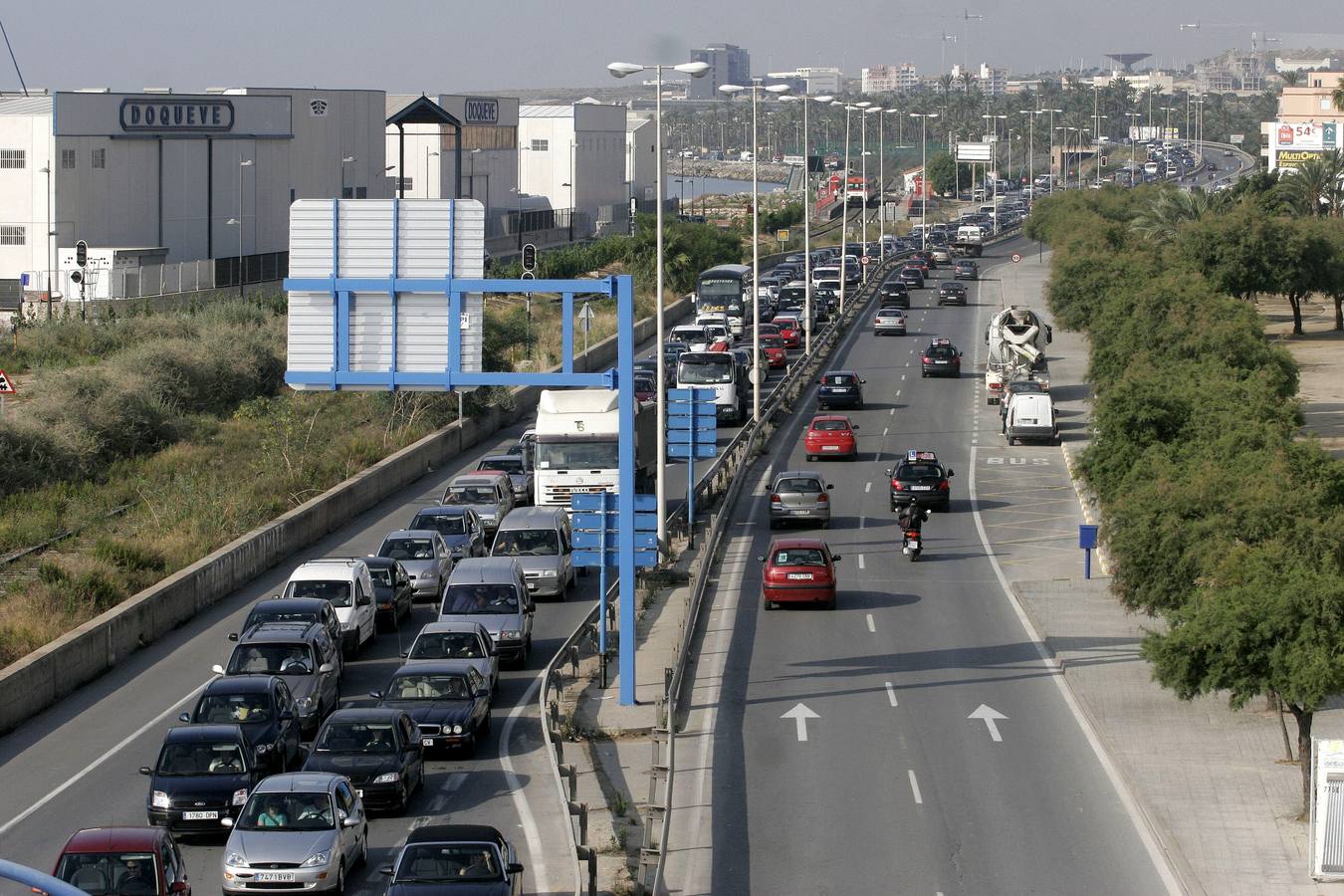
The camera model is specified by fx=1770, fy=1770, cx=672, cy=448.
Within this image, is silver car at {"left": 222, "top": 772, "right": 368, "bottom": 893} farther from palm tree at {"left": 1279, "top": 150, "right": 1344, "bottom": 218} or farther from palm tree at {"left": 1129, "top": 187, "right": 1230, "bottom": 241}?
palm tree at {"left": 1279, "top": 150, "right": 1344, "bottom": 218}

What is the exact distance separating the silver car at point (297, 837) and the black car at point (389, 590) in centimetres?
1254

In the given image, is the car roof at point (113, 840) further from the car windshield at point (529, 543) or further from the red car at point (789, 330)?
the red car at point (789, 330)

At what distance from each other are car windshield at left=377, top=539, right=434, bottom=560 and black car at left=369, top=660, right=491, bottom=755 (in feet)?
32.9

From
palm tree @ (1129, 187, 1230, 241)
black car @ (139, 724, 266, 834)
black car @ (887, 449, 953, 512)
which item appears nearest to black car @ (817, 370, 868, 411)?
black car @ (887, 449, 953, 512)

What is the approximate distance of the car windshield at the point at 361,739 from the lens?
21328 mm

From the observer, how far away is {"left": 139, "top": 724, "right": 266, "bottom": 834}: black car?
1997 centimetres

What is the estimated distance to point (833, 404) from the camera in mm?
60000

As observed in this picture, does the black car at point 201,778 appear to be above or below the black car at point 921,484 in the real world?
below

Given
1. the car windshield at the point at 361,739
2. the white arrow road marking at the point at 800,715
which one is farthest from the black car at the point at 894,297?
the car windshield at the point at 361,739

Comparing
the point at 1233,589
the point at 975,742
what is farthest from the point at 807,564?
the point at 1233,589

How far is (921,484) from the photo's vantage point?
43781mm

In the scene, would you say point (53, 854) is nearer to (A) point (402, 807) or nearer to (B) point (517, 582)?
(A) point (402, 807)

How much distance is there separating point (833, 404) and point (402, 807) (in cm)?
4014

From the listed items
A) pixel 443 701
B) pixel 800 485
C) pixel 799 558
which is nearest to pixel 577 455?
pixel 800 485
